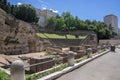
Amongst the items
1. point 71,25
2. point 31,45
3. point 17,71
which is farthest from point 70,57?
point 71,25

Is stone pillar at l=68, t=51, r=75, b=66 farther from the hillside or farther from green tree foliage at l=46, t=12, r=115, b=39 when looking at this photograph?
green tree foliage at l=46, t=12, r=115, b=39

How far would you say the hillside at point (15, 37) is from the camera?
22.3m

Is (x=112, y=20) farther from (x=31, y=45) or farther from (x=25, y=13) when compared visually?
(x=31, y=45)

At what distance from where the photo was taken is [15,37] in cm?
2472

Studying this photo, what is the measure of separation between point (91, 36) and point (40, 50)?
24252mm

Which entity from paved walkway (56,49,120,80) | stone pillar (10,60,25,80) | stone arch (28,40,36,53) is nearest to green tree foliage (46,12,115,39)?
stone arch (28,40,36,53)

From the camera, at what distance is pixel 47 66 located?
1053 centimetres

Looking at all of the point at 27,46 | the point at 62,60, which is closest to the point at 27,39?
the point at 27,46

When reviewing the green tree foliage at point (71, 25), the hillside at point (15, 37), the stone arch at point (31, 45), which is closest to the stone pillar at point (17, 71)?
the hillside at point (15, 37)

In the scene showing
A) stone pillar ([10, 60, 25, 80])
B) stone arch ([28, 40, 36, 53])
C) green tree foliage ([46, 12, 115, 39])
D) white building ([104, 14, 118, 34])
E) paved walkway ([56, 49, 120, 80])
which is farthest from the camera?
white building ([104, 14, 118, 34])

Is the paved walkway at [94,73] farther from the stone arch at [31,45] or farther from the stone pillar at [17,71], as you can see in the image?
the stone arch at [31,45]

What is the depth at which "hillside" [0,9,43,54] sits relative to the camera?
22294mm

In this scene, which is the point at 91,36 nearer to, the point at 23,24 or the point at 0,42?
the point at 23,24

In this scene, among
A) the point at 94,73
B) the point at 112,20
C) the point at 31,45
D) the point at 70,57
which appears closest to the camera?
the point at 94,73
